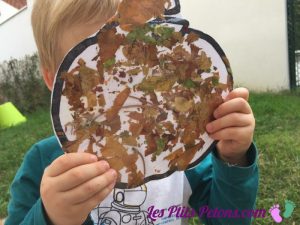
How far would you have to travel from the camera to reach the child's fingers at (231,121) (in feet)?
2.77

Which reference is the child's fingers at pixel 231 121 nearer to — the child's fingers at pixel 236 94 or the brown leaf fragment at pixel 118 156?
the child's fingers at pixel 236 94

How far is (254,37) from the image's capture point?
15.2ft

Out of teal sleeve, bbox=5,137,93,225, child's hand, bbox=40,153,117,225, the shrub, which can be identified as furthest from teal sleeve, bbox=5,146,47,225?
the shrub

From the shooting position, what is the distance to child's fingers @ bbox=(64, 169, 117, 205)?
756 mm

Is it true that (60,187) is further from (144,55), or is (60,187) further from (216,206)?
(216,206)

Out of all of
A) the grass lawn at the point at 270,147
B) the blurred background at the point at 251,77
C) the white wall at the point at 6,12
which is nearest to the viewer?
the grass lawn at the point at 270,147

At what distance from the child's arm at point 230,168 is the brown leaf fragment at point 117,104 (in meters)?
0.17

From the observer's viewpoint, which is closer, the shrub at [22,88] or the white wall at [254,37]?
the white wall at [254,37]

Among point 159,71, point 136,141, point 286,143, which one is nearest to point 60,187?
point 136,141

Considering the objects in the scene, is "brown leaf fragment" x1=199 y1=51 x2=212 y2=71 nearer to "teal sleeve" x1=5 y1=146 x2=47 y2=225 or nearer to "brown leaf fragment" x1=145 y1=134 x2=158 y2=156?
"brown leaf fragment" x1=145 y1=134 x2=158 y2=156

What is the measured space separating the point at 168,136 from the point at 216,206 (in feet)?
0.92

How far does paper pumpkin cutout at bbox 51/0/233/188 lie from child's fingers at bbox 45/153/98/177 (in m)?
0.04

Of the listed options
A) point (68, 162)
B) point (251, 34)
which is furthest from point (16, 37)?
point (68, 162)

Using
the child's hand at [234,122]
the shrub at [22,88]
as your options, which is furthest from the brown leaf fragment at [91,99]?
the shrub at [22,88]
